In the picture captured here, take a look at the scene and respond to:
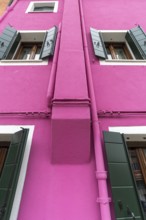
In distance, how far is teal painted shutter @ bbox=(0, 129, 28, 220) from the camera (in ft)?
7.08

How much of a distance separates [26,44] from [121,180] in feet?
14.7

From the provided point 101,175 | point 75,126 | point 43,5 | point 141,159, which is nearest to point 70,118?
point 75,126

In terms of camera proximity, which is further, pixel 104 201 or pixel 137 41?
pixel 137 41

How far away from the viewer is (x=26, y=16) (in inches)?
245

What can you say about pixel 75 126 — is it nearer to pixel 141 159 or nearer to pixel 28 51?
pixel 141 159

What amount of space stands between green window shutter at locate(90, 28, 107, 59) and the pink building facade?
0.03 m

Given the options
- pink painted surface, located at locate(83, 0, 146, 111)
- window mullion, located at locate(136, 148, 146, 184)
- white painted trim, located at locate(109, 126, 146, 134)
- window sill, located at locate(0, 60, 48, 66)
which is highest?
window sill, located at locate(0, 60, 48, 66)

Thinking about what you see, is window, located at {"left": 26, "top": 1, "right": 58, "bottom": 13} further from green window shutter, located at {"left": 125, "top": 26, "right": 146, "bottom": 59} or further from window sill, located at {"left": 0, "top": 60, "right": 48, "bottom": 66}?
window sill, located at {"left": 0, "top": 60, "right": 48, "bottom": 66}

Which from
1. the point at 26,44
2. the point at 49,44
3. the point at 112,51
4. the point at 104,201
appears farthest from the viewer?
the point at 26,44

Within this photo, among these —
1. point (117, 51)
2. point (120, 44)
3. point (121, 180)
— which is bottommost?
point (121, 180)

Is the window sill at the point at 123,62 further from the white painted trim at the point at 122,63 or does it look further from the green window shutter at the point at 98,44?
the green window shutter at the point at 98,44

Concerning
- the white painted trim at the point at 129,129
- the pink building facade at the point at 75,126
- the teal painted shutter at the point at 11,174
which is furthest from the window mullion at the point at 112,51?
the teal painted shutter at the point at 11,174

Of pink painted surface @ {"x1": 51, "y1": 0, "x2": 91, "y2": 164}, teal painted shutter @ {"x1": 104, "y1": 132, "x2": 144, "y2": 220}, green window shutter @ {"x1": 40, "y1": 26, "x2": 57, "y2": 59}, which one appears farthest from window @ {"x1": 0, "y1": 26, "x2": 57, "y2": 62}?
teal painted shutter @ {"x1": 104, "y1": 132, "x2": 144, "y2": 220}

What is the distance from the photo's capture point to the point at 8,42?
490 centimetres
